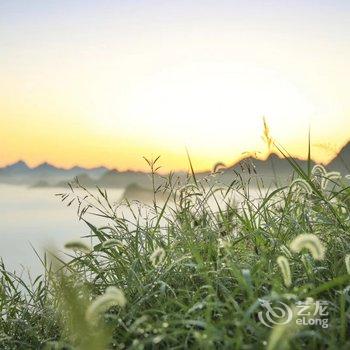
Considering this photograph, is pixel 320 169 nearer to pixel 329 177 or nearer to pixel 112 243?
pixel 329 177

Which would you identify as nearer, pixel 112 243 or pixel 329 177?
pixel 112 243

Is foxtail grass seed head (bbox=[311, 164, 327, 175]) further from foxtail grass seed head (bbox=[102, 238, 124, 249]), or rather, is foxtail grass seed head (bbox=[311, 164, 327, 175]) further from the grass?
foxtail grass seed head (bbox=[102, 238, 124, 249])

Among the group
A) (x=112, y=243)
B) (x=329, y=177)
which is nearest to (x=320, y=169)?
(x=329, y=177)

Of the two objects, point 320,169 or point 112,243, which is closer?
point 112,243

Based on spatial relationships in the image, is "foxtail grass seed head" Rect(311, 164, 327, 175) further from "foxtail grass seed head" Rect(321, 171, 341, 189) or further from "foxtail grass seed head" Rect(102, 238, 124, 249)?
"foxtail grass seed head" Rect(102, 238, 124, 249)

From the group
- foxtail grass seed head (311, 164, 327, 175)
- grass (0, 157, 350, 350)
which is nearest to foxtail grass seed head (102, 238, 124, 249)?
grass (0, 157, 350, 350)

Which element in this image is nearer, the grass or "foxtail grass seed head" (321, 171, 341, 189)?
the grass

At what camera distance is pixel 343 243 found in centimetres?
385

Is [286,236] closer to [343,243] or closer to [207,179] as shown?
[343,243]

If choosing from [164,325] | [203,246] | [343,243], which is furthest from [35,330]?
[343,243]

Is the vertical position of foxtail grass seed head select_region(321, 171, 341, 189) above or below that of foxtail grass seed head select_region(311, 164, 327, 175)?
below

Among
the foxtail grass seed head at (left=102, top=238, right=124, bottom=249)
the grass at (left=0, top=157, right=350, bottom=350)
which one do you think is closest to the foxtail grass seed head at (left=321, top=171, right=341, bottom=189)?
the grass at (left=0, top=157, right=350, bottom=350)

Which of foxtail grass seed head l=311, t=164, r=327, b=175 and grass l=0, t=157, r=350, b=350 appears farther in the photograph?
foxtail grass seed head l=311, t=164, r=327, b=175

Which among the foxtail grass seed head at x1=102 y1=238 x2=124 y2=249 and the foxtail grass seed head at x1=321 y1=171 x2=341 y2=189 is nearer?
the foxtail grass seed head at x1=102 y1=238 x2=124 y2=249
